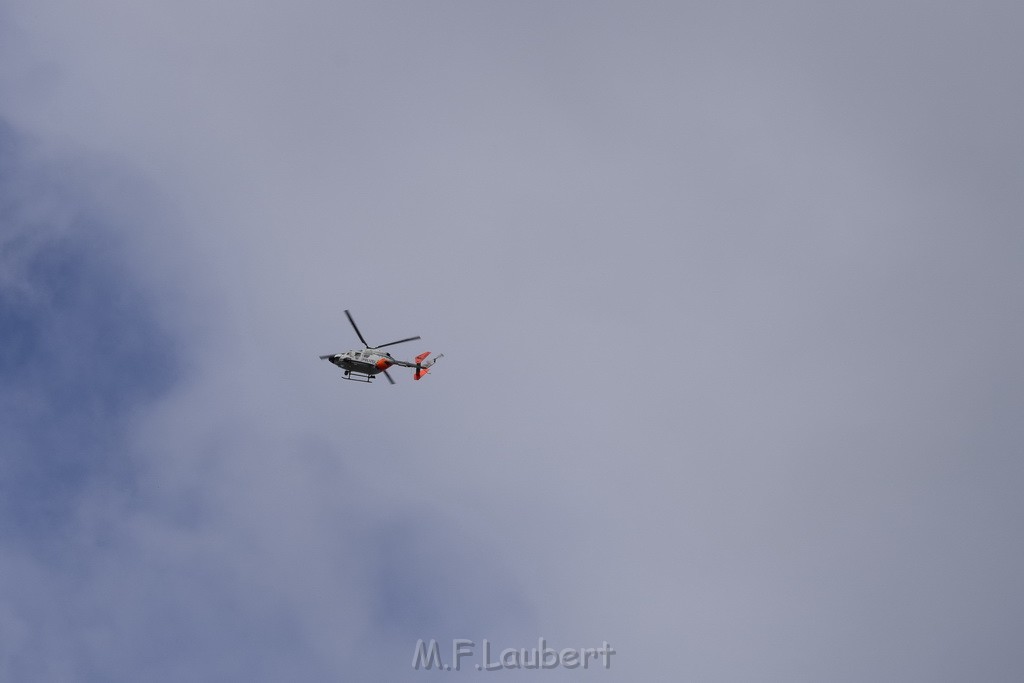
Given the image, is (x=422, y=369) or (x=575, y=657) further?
(x=422, y=369)

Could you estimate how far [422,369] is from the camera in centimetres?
15950

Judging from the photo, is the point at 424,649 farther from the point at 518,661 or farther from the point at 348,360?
the point at 348,360

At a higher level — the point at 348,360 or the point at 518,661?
the point at 348,360

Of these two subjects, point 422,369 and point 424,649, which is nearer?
point 424,649

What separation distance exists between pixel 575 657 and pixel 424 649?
20.4 metres

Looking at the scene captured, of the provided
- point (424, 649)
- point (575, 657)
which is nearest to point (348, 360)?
point (424, 649)

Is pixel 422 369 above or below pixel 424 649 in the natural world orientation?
above

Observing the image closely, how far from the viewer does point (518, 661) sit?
15412 centimetres

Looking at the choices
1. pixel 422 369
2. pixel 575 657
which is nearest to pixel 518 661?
pixel 575 657

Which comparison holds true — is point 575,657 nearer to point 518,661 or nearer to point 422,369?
point 518,661

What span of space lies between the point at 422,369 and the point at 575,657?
4543 centimetres

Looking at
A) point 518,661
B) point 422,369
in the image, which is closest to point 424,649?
point 518,661

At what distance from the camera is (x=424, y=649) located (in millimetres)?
149250

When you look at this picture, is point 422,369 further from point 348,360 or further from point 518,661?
point 518,661
